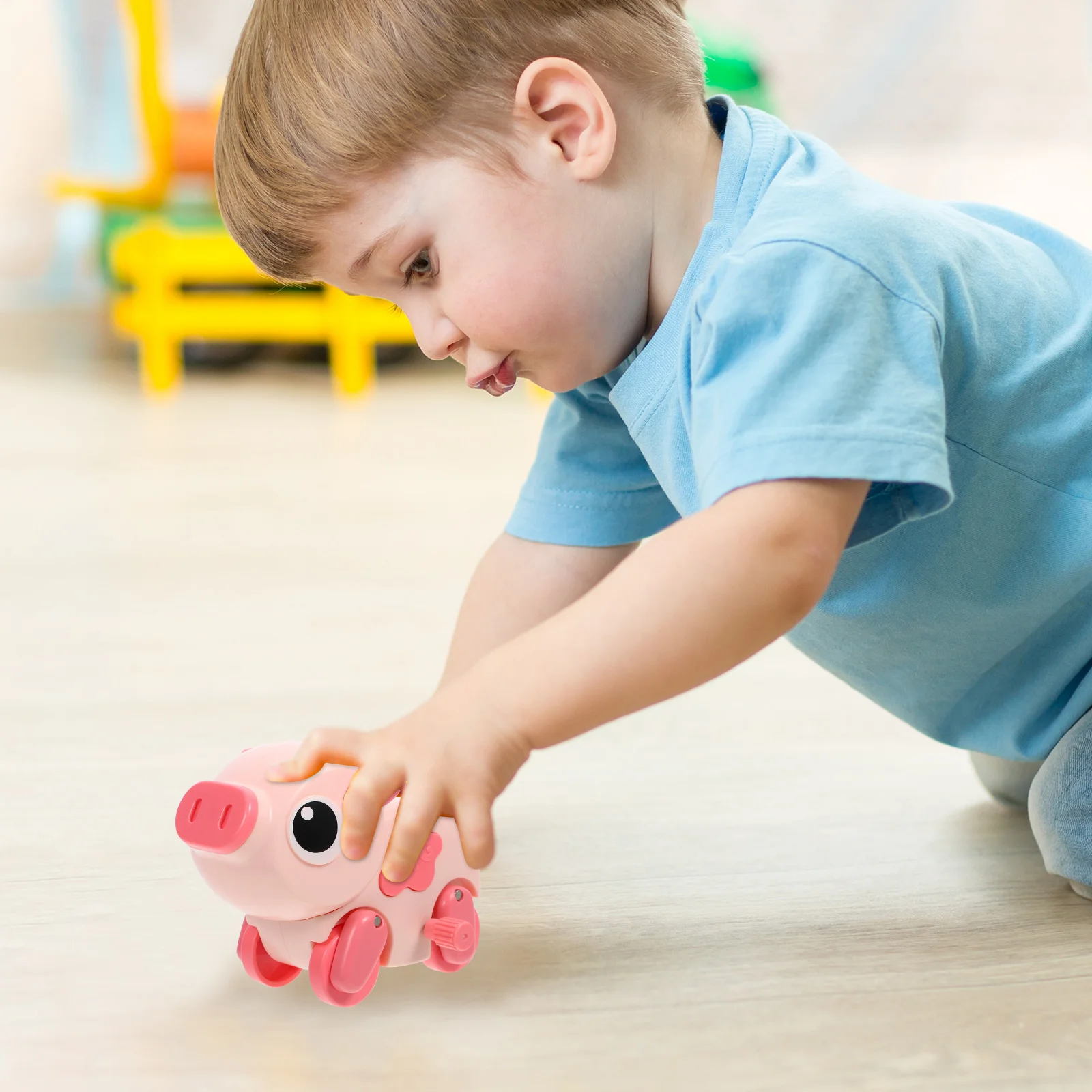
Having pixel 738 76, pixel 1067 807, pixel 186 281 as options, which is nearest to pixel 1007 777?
pixel 1067 807

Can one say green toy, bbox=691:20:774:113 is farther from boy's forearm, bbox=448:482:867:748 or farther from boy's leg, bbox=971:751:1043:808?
boy's forearm, bbox=448:482:867:748

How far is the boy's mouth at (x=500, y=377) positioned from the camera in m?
0.61

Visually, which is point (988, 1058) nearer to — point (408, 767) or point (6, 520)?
point (408, 767)

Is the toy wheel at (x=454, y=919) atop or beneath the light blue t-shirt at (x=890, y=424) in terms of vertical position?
beneath

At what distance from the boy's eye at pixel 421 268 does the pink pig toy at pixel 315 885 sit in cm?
20

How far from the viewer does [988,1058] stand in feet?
1.63

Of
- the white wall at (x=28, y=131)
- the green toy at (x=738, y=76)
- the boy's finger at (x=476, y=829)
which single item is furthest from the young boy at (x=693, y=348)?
the white wall at (x=28, y=131)

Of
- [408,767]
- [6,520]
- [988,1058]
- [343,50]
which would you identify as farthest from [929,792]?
[6,520]

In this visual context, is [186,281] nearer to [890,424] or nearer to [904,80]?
[904,80]

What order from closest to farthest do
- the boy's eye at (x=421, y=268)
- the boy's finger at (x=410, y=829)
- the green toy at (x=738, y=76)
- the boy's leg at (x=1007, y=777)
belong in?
the boy's finger at (x=410, y=829), the boy's eye at (x=421, y=268), the boy's leg at (x=1007, y=777), the green toy at (x=738, y=76)

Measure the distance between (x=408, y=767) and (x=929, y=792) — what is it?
389 millimetres

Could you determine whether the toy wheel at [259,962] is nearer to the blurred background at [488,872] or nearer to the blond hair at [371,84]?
the blurred background at [488,872]

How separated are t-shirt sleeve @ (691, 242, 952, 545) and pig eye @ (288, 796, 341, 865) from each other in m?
0.18

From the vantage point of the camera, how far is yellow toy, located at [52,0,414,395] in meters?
2.17
